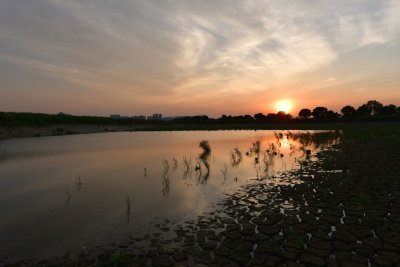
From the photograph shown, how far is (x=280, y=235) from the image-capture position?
894 centimetres

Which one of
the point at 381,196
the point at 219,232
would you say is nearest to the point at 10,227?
the point at 219,232

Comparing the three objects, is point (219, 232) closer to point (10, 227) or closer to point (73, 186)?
point (10, 227)

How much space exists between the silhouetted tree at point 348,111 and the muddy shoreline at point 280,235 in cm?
18648

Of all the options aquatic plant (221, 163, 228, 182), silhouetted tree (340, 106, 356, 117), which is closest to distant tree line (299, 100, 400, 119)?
silhouetted tree (340, 106, 356, 117)

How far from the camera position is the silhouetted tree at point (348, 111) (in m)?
180

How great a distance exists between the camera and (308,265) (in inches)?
279

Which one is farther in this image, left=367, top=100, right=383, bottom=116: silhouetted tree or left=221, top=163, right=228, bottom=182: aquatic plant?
left=367, top=100, right=383, bottom=116: silhouetted tree

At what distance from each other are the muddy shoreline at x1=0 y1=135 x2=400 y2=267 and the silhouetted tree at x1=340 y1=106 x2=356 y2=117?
186 m

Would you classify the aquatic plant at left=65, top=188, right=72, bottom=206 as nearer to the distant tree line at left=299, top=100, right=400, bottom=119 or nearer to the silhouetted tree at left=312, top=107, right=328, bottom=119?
the distant tree line at left=299, top=100, right=400, bottom=119

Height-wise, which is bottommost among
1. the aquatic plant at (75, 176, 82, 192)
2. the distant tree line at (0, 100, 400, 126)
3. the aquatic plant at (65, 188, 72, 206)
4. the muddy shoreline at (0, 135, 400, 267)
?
the aquatic plant at (65, 188, 72, 206)

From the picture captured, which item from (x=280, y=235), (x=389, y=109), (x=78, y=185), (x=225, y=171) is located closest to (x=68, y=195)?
(x=78, y=185)

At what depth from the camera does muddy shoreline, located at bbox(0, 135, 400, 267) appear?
743 centimetres

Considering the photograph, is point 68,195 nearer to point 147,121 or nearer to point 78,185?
point 78,185

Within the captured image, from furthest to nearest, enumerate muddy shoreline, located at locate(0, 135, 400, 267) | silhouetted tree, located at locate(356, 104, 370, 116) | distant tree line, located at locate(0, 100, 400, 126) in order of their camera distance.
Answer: silhouetted tree, located at locate(356, 104, 370, 116) < distant tree line, located at locate(0, 100, 400, 126) < muddy shoreline, located at locate(0, 135, 400, 267)
